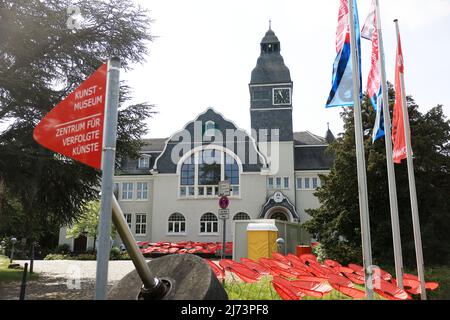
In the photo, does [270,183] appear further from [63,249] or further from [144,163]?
[63,249]

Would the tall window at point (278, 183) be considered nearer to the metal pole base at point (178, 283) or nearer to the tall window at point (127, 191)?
the tall window at point (127, 191)

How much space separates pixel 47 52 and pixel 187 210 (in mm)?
25937

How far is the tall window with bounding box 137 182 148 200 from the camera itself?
4075 centimetres

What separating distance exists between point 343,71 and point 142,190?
34.0 metres

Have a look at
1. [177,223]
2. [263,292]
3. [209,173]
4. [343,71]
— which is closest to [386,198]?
[343,71]

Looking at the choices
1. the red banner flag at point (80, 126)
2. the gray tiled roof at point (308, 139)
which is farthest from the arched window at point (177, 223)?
the red banner flag at point (80, 126)

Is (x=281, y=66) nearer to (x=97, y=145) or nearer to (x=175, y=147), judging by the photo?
(x=175, y=147)

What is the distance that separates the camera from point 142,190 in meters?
40.9

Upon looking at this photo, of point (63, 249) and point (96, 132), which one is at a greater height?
point (96, 132)

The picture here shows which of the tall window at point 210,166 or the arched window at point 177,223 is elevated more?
the tall window at point 210,166

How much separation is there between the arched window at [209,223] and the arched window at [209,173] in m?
1.87

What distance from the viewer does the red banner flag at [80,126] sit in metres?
2.84

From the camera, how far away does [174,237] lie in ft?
125
